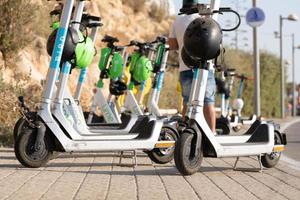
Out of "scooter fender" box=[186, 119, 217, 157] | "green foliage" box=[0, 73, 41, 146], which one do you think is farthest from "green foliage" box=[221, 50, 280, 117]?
"scooter fender" box=[186, 119, 217, 157]

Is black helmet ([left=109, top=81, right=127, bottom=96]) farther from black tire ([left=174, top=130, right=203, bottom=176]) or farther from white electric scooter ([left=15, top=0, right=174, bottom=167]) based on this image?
black tire ([left=174, top=130, right=203, bottom=176])

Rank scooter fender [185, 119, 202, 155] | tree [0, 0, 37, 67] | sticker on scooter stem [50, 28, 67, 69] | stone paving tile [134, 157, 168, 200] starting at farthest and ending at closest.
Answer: tree [0, 0, 37, 67], sticker on scooter stem [50, 28, 67, 69], scooter fender [185, 119, 202, 155], stone paving tile [134, 157, 168, 200]

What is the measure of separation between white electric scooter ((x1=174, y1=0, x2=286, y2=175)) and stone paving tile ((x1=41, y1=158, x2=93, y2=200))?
39.4 inches

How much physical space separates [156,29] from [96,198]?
32.1 meters

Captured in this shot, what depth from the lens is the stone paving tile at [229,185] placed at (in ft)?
17.8

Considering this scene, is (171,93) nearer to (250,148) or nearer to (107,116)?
(107,116)

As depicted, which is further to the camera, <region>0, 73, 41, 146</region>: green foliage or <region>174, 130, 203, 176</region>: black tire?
<region>0, 73, 41, 146</region>: green foliage

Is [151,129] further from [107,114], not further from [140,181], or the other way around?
[107,114]

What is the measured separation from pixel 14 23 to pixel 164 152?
6.50 metres

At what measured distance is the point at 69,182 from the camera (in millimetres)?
5941

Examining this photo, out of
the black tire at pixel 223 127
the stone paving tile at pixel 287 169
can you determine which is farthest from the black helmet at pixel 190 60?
the black tire at pixel 223 127

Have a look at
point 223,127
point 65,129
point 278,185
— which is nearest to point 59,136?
point 65,129

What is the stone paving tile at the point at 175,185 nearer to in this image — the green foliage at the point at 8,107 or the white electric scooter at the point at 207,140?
the white electric scooter at the point at 207,140

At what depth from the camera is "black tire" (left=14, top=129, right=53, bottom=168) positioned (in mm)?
6648
